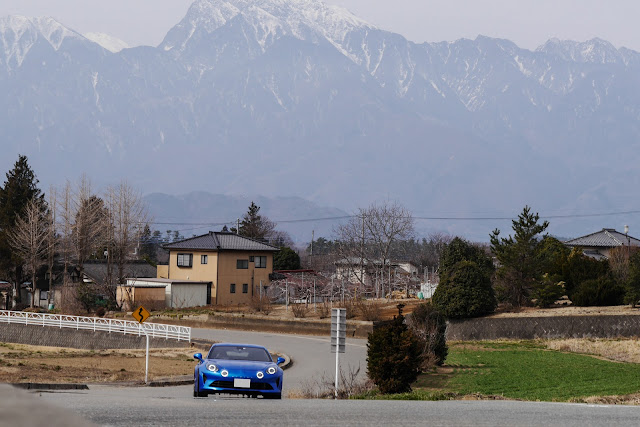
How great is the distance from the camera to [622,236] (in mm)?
89688

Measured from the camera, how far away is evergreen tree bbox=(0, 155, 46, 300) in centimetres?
7656

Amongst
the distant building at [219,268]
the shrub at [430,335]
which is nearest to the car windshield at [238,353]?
the shrub at [430,335]

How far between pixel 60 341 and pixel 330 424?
47.3 m

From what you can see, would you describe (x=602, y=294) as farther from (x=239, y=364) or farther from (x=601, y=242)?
(x=601, y=242)

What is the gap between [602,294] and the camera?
43.2 meters

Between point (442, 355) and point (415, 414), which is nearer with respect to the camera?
point (415, 414)

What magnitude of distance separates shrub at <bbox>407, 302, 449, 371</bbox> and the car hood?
10919 mm

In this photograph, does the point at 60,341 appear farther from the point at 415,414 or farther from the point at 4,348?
the point at 415,414

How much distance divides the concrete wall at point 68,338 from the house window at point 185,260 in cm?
2424

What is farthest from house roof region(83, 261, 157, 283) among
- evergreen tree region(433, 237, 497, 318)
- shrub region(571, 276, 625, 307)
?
shrub region(571, 276, 625, 307)

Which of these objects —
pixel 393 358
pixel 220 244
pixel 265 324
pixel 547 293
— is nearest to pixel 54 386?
pixel 393 358

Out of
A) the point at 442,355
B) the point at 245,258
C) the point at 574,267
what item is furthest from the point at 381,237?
the point at 442,355

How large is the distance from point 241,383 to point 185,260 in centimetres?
6215

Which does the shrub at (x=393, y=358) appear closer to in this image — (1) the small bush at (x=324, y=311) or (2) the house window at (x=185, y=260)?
(1) the small bush at (x=324, y=311)
